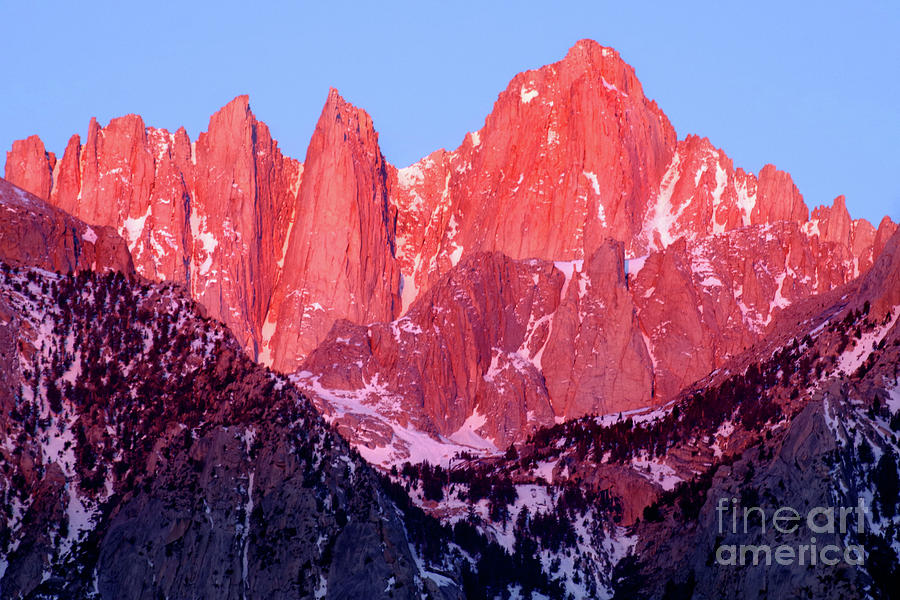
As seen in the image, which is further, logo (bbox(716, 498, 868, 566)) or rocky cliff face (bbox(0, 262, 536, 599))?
rocky cliff face (bbox(0, 262, 536, 599))

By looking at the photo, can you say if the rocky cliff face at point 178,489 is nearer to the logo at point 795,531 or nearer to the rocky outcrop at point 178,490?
the rocky outcrop at point 178,490

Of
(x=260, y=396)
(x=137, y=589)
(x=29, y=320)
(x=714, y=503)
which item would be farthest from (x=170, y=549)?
(x=714, y=503)

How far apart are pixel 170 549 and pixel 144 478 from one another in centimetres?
751

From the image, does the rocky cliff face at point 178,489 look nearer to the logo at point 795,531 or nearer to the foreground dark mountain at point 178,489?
the foreground dark mountain at point 178,489

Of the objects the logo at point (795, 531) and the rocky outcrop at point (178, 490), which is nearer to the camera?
the logo at point (795, 531)

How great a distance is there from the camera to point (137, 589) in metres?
176

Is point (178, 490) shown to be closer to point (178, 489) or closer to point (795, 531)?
point (178, 489)

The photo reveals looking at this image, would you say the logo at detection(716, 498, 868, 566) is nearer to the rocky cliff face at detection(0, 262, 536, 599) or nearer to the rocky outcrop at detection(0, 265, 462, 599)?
the rocky outcrop at detection(0, 265, 462, 599)

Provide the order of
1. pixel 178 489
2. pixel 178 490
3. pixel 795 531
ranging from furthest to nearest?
pixel 178 489
pixel 178 490
pixel 795 531

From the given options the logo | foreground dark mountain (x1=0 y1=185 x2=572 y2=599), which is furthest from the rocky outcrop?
the logo

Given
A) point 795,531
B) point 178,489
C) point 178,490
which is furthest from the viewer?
point 178,489

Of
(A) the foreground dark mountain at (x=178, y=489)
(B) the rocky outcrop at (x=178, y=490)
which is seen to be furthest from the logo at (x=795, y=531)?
(A) the foreground dark mountain at (x=178, y=489)

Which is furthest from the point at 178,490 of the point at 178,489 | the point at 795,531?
the point at 795,531

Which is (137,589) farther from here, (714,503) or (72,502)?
(714,503)
